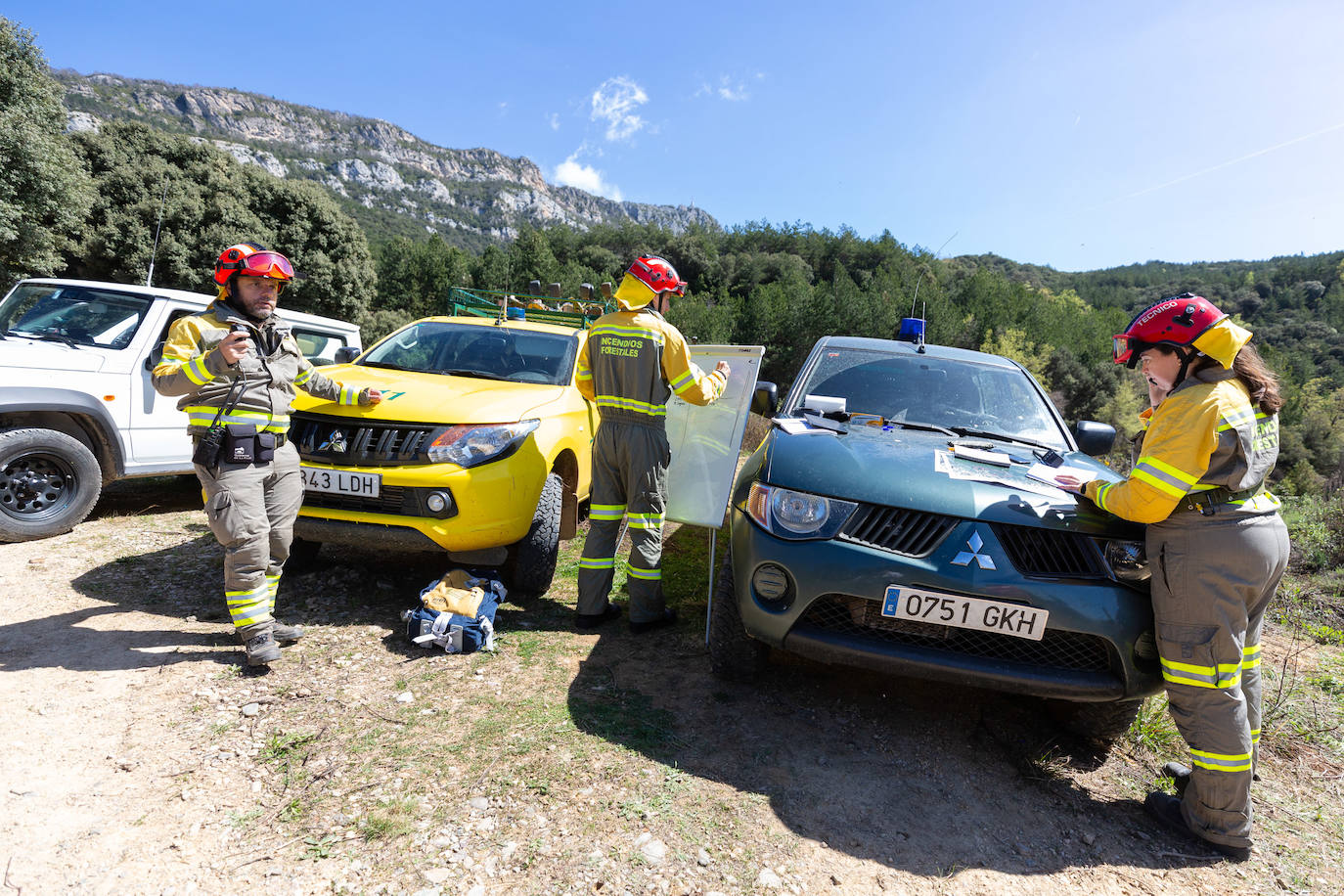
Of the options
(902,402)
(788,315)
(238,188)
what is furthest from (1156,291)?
(902,402)

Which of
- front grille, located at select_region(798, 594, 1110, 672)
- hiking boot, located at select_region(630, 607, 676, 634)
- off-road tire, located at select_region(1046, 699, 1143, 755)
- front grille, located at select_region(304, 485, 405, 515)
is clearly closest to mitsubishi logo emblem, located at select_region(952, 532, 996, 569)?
front grille, located at select_region(798, 594, 1110, 672)

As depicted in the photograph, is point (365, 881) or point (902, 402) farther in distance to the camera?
point (902, 402)

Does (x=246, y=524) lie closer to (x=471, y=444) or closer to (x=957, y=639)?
(x=471, y=444)

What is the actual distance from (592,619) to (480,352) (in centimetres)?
215

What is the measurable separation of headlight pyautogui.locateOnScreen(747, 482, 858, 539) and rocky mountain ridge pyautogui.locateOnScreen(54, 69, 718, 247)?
90.1m

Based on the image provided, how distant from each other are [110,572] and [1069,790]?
531cm

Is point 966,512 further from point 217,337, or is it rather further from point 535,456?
point 217,337

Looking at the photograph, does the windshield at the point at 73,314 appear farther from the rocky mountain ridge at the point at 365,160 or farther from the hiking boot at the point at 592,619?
the rocky mountain ridge at the point at 365,160

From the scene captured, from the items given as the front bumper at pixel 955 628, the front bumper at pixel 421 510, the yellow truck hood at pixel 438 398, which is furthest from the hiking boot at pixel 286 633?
the front bumper at pixel 955 628

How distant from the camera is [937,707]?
3119mm

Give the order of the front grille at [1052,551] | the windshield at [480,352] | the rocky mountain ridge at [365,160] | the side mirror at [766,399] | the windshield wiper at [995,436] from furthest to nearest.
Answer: the rocky mountain ridge at [365,160] < the windshield at [480,352] < the side mirror at [766,399] < the windshield wiper at [995,436] < the front grille at [1052,551]

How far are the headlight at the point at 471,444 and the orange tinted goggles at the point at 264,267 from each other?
104cm

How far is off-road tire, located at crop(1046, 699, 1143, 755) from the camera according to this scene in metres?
2.69

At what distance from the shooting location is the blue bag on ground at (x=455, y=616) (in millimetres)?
3424
